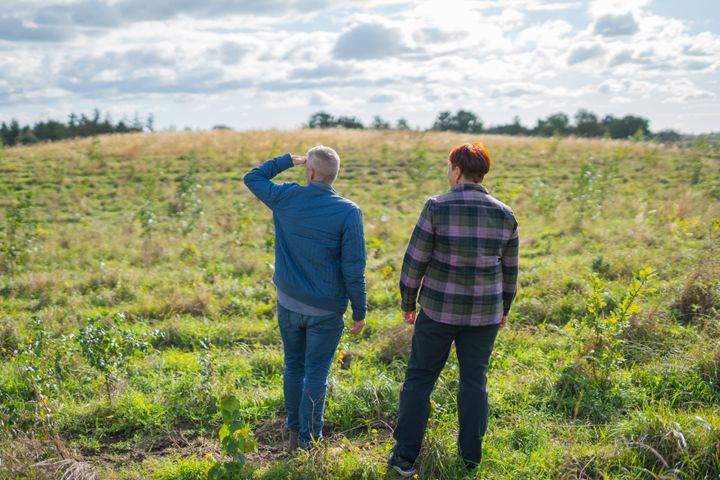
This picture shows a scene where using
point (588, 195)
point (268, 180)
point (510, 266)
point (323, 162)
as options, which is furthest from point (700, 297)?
point (588, 195)

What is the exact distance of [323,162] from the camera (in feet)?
12.0

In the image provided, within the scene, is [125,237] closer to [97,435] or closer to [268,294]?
[268,294]

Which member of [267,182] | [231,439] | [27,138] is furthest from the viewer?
[27,138]

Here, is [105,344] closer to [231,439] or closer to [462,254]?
[231,439]

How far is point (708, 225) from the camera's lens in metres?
9.41

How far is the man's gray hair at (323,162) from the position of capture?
3.64 meters

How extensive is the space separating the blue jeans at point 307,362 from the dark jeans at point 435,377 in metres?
0.56

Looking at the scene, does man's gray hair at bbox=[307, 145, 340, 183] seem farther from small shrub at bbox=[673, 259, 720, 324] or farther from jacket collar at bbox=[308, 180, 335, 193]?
small shrub at bbox=[673, 259, 720, 324]

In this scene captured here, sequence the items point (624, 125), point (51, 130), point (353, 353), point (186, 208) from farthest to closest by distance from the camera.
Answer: point (624, 125) → point (51, 130) → point (186, 208) → point (353, 353)

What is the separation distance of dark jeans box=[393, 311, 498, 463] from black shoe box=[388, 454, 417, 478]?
33 mm

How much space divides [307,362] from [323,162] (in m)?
1.34

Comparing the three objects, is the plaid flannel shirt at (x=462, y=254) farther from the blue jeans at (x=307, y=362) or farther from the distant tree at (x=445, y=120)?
the distant tree at (x=445, y=120)

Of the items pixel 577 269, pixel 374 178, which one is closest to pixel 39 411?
pixel 577 269

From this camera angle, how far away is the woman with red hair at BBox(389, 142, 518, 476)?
335cm
